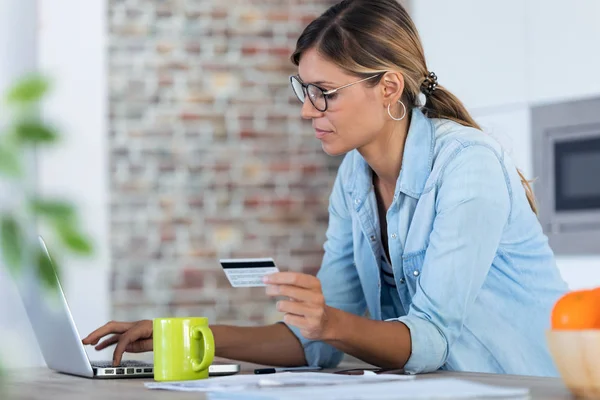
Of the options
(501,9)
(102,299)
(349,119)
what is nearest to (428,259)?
(349,119)

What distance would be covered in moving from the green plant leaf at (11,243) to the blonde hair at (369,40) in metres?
1.50

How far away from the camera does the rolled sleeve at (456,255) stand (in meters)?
1.61

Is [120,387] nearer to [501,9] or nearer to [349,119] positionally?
[349,119]

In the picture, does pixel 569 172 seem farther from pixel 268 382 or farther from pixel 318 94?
pixel 268 382

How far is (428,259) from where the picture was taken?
5.55ft

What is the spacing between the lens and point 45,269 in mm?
476

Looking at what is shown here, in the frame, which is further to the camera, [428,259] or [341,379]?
[428,259]

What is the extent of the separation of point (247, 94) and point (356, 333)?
2964mm

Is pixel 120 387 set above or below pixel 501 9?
below

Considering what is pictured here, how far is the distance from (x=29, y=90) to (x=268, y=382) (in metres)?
0.82

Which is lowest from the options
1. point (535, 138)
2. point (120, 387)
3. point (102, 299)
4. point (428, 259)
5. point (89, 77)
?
point (102, 299)

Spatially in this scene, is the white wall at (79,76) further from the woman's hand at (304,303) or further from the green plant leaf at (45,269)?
the green plant leaf at (45,269)

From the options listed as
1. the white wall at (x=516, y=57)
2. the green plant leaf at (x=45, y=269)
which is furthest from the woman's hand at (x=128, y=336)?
the white wall at (x=516, y=57)

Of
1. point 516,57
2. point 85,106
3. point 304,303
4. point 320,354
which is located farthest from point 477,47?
point 304,303
